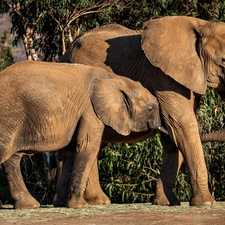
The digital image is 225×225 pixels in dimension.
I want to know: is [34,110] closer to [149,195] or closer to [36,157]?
[149,195]

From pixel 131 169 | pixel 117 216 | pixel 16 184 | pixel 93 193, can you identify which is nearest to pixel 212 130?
pixel 131 169

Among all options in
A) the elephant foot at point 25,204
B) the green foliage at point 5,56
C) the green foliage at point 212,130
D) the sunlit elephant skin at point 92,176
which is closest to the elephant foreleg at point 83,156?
the elephant foot at point 25,204

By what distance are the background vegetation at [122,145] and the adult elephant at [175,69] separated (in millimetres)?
4647

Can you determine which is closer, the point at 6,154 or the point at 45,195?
the point at 6,154

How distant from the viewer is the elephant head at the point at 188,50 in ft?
43.7

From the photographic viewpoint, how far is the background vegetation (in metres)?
18.6

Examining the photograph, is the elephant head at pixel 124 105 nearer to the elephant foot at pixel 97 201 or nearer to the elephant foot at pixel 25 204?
the elephant foot at pixel 97 201

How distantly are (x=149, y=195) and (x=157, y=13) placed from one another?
10.2 ft

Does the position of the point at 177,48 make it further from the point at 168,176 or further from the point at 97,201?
the point at 97,201

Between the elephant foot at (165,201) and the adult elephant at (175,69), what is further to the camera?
the elephant foot at (165,201)

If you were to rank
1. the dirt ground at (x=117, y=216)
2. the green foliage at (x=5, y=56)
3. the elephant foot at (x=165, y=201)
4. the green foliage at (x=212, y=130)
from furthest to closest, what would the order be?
the green foliage at (x=5, y=56), the green foliage at (x=212, y=130), the elephant foot at (x=165, y=201), the dirt ground at (x=117, y=216)

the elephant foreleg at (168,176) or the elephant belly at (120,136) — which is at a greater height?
the elephant belly at (120,136)

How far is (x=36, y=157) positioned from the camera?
21547 mm

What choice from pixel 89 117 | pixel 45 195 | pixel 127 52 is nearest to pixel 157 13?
pixel 45 195
